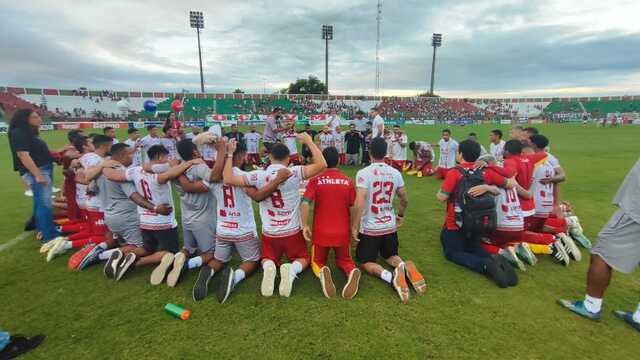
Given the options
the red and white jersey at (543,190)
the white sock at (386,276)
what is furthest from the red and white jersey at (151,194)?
the red and white jersey at (543,190)

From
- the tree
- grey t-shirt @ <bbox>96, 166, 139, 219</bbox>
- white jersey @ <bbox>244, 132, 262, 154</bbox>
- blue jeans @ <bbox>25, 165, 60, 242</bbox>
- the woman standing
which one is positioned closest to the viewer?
grey t-shirt @ <bbox>96, 166, 139, 219</bbox>

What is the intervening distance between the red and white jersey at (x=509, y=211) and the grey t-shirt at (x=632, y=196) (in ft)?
5.05

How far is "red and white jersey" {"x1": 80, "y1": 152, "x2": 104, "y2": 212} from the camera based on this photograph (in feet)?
17.5

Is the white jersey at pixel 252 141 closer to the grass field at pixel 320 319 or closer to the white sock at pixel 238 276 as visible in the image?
the grass field at pixel 320 319

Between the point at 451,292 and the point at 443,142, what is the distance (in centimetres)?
880

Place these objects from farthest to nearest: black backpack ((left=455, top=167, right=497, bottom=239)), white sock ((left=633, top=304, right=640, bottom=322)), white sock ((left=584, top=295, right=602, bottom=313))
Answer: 1. black backpack ((left=455, top=167, right=497, bottom=239))
2. white sock ((left=584, top=295, right=602, bottom=313))
3. white sock ((left=633, top=304, right=640, bottom=322))

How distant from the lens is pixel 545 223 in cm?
596

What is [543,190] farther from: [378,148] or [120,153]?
[120,153]

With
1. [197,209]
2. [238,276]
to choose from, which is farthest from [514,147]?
[197,209]

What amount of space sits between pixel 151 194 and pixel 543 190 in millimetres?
6844

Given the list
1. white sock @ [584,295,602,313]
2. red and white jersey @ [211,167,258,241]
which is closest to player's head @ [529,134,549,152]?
white sock @ [584,295,602,313]

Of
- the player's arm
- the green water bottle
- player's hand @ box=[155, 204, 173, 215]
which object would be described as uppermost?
the player's arm

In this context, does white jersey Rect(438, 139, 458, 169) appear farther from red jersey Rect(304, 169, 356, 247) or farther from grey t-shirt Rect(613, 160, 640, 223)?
red jersey Rect(304, 169, 356, 247)

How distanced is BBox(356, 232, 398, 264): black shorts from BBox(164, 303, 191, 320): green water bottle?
8.14 feet
